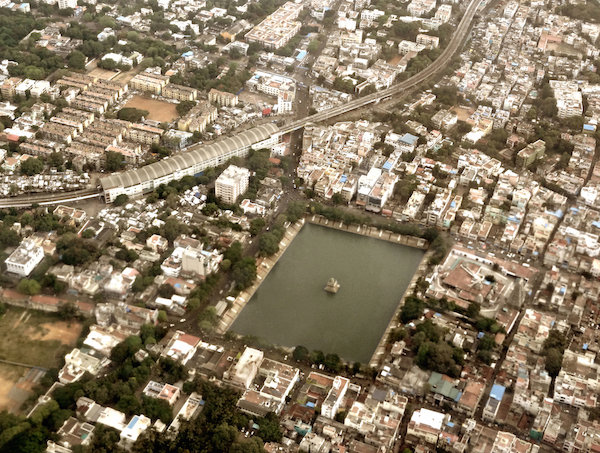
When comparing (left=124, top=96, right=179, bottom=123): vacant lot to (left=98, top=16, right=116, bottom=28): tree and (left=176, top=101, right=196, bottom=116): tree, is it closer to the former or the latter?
(left=176, top=101, right=196, bottom=116): tree

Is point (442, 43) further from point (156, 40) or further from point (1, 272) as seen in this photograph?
point (1, 272)

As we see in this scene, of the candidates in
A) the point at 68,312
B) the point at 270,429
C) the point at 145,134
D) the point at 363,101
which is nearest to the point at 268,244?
the point at 68,312

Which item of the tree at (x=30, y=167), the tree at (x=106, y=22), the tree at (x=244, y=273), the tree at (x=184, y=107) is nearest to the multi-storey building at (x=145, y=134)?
the tree at (x=184, y=107)

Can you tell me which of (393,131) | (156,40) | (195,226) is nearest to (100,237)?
(195,226)

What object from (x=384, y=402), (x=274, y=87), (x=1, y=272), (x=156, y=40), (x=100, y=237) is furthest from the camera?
(x=156, y=40)

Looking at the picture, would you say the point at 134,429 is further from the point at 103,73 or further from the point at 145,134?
the point at 103,73

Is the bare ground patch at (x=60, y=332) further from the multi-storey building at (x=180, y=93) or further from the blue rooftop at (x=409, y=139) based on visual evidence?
the blue rooftop at (x=409, y=139)
